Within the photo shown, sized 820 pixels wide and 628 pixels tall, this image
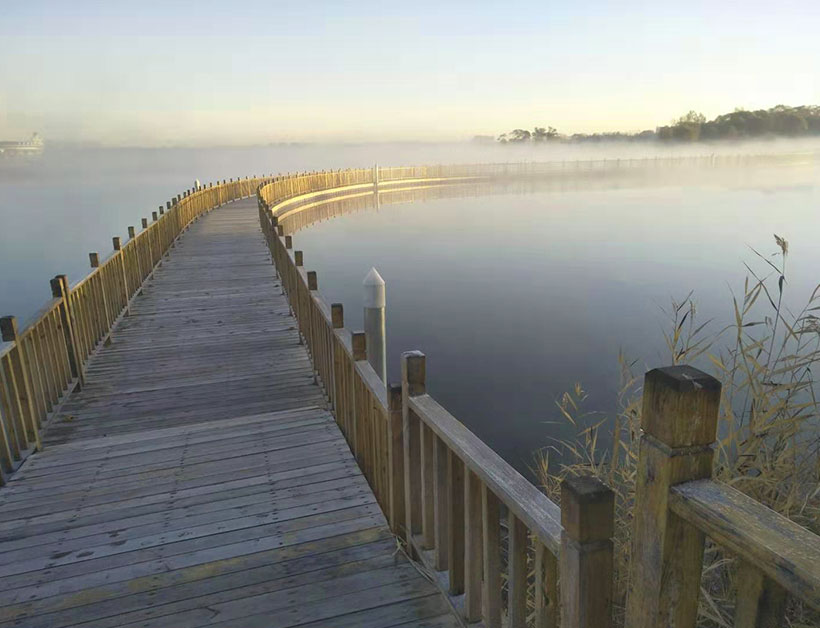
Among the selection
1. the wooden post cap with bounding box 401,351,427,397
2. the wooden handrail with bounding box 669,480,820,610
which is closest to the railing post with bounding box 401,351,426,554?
the wooden post cap with bounding box 401,351,427,397

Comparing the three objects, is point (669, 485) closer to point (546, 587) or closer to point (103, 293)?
point (546, 587)

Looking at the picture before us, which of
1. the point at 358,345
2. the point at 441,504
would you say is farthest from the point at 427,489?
the point at 358,345

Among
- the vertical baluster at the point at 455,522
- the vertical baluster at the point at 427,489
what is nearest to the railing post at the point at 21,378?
the vertical baluster at the point at 427,489

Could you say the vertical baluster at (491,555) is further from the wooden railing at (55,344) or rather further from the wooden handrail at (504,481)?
the wooden railing at (55,344)

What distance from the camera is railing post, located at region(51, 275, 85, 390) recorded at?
6.18 meters

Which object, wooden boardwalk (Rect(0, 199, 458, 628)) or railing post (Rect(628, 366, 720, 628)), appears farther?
wooden boardwalk (Rect(0, 199, 458, 628))

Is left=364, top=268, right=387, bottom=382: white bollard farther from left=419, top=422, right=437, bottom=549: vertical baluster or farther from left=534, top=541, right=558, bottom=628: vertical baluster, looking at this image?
left=534, top=541, right=558, bottom=628: vertical baluster

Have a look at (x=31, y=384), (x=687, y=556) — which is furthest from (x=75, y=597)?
(x=687, y=556)

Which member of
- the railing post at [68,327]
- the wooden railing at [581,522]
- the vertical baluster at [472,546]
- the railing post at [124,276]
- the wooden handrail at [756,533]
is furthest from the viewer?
the railing post at [124,276]

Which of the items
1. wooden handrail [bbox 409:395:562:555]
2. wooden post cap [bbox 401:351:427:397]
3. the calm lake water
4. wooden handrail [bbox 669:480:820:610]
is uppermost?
wooden handrail [bbox 669:480:820:610]

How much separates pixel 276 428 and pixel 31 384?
216cm

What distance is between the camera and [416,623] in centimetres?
288

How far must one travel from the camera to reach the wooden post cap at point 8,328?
15.3 feet

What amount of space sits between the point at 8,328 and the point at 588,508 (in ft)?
15.8
